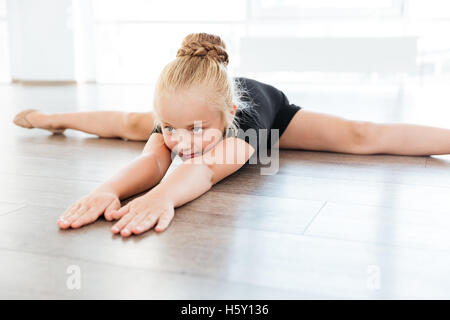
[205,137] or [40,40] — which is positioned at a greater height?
[40,40]

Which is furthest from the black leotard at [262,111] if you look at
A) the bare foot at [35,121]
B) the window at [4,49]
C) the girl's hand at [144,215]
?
the window at [4,49]

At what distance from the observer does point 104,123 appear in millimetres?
1801

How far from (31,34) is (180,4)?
1.75m

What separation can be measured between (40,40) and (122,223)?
16.4 feet

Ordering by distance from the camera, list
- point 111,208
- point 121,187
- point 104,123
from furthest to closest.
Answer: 1. point 104,123
2. point 121,187
3. point 111,208

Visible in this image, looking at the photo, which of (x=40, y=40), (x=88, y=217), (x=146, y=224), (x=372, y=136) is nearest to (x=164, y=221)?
(x=146, y=224)

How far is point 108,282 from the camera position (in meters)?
0.65

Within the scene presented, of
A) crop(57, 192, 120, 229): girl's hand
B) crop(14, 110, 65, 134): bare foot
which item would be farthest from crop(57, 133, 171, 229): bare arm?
crop(14, 110, 65, 134): bare foot

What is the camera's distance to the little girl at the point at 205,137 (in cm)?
91

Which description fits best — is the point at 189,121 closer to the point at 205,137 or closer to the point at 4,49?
the point at 205,137

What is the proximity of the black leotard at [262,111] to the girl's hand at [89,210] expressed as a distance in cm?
37

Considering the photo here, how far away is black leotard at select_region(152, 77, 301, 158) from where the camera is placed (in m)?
1.28

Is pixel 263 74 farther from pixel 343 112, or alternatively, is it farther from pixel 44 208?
pixel 44 208
